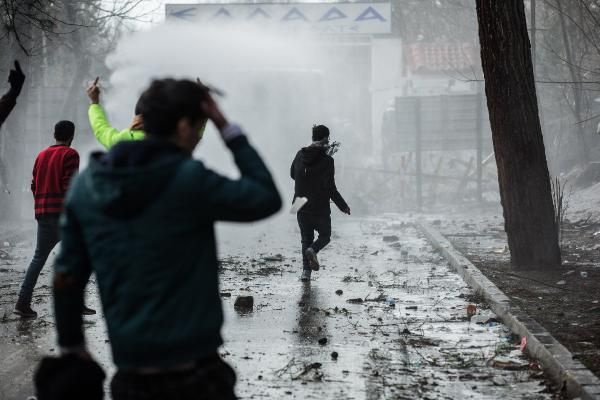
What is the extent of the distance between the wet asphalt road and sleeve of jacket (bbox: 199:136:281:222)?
313 centimetres

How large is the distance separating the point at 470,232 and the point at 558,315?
11682 mm

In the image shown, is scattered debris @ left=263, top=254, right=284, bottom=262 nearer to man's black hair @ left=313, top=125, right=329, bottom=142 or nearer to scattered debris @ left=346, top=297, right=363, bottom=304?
man's black hair @ left=313, top=125, right=329, bottom=142

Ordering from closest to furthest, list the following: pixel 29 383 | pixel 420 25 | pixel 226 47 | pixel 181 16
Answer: pixel 29 383, pixel 226 47, pixel 181 16, pixel 420 25

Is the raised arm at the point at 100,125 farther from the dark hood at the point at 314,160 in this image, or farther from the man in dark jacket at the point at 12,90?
the dark hood at the point at 314,160

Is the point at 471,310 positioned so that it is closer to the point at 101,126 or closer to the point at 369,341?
the point at 369,341

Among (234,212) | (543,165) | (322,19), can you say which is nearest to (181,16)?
(322,19)

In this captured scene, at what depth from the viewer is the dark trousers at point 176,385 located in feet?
10.2

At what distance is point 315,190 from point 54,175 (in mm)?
3778

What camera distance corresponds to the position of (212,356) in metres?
3.21

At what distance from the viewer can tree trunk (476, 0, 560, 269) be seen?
39.0ft

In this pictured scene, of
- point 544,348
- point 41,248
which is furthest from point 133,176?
point 41,248

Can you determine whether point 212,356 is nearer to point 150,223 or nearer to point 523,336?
point 150,223

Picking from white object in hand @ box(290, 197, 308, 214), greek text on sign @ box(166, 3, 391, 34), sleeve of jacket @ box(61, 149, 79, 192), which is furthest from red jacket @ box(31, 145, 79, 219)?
greek text on sign @ box(166, 3, 391, 34)

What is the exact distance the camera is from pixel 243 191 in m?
3.16
